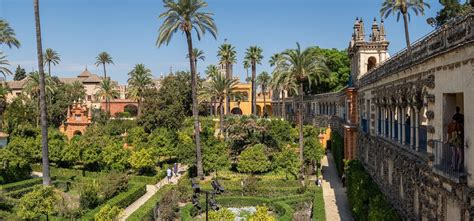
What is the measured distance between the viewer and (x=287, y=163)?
115ft

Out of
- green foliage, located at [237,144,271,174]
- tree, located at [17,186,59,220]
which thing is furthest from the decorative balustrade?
green foliage, located at [237,144,271,174]

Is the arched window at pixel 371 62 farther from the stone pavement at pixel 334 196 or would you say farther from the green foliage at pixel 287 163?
the green foliage at pixel 287 163

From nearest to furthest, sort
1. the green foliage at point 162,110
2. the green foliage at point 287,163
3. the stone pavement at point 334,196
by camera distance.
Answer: the stone pavement at point 334,196 → the green foliage at point 287,163 → the green foliage at point 162,110

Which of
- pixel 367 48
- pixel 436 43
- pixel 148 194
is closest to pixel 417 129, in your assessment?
pixel 436 43

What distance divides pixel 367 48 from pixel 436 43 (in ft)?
57.1

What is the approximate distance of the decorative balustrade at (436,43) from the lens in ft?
30.4

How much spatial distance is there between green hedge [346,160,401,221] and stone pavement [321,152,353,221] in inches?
99.5

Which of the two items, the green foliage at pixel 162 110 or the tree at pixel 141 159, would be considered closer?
the tree at pixel 141 159

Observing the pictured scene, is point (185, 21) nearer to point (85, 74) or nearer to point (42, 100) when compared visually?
point (42, 100)

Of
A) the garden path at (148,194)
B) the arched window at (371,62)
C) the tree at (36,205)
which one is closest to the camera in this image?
the tree at (36,205)

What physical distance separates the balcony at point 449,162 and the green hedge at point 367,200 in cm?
426

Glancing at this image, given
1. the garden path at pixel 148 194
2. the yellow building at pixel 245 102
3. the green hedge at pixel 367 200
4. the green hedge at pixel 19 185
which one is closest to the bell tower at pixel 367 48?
the green hedge at pixel 367 200

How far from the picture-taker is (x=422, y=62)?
12.5 meters

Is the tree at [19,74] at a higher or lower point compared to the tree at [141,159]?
higher
